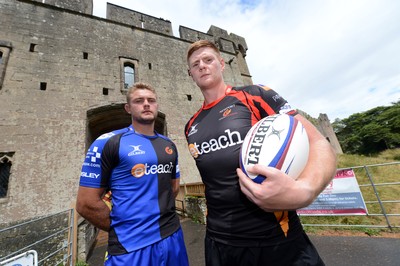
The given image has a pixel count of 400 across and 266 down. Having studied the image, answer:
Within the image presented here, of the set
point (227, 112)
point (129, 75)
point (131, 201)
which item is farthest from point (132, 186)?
point (129, 75)

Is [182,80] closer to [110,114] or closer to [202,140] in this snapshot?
[110,114]

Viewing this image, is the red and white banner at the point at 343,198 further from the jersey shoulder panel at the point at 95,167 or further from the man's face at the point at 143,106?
the jersey shoulder panel at the point at 95,167

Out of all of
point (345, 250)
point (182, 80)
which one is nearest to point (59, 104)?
point (182, 80)

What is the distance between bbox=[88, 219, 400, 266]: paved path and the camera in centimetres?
327

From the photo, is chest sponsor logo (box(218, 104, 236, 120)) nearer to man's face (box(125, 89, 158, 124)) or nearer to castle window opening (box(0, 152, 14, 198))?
man's face (box(125, 89, 158, 124))

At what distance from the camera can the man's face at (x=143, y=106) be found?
2412 millimetres

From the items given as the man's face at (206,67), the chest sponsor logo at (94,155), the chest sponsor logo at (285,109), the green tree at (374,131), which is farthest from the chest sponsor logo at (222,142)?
the green tree at (374,131)

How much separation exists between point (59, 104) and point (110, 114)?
8.37 ft

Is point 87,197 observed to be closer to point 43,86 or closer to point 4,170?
point 4,170

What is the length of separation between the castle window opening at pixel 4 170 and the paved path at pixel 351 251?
16.3 ft

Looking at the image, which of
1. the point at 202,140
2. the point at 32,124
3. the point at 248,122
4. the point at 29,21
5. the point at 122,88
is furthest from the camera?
the point at 122,88

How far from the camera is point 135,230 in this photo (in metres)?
1.87

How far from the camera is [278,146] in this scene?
124 cm

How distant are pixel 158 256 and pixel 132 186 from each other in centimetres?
77
